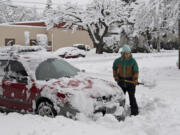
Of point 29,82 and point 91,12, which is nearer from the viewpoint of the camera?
point 29,82

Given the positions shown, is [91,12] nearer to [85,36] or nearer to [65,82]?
[85,36]

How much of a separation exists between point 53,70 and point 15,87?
948 millimetres

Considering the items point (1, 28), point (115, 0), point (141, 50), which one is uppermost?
point (115, 0)

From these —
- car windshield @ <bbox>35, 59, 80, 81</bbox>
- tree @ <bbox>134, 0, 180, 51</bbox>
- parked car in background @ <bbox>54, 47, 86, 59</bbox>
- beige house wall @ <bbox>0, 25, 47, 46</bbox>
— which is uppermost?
tree @ <bbox>134, 0, 180, 51</bbox>

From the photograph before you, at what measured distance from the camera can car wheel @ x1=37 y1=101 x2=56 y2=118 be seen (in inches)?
251

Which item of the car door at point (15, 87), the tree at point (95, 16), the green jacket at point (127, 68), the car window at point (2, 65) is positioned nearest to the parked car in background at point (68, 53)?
the tree at point (95, 16)

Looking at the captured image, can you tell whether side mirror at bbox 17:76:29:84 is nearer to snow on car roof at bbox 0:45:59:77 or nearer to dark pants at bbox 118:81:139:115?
snow on car roof at bbox 0:45:59:77

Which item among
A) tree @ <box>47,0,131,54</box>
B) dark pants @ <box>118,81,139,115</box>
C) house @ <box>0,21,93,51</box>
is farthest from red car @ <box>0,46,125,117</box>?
house @ <box>0,21,93,51</box>

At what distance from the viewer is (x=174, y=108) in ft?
23.6

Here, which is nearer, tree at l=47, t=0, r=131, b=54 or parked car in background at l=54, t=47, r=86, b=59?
parked car in background at l=54, t=47, r=86, b=59

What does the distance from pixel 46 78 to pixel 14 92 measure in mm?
844

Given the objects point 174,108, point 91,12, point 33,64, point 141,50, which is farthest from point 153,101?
point 141,50

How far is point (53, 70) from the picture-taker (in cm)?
732

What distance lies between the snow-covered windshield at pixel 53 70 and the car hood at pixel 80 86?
0.90 feet
